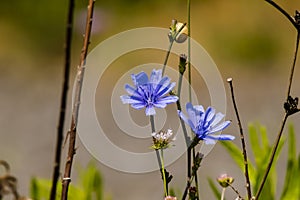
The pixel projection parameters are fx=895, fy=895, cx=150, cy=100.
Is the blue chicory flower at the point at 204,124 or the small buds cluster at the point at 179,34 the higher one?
the small buds cluster at the point at 179,34

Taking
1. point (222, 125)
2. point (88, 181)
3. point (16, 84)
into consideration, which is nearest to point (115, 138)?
point (16, 84)

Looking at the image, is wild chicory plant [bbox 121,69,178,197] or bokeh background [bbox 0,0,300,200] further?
bokeh background [bbox 0,0,300,200]

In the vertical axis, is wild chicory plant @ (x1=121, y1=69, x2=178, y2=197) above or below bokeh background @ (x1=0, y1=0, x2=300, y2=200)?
below

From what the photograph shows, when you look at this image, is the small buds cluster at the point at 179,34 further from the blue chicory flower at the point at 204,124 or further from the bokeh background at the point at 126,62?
the bokeh background at the point at 126,62

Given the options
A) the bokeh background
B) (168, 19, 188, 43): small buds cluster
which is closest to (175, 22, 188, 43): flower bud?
(168, 19, 188, 43): small buds cluster

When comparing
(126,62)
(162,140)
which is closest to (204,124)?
(162,140)

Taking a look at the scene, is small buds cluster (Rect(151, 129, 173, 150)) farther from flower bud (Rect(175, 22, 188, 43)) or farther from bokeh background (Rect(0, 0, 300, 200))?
bokeh background (Rect(0, 0, 300, 200))

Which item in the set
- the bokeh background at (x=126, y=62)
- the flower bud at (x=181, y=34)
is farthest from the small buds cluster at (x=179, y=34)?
the bokeh background at (x=126, y=62)

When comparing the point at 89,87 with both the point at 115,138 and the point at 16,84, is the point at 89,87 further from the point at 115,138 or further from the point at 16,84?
the point at 16,84
